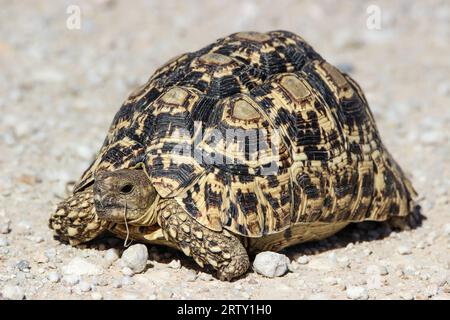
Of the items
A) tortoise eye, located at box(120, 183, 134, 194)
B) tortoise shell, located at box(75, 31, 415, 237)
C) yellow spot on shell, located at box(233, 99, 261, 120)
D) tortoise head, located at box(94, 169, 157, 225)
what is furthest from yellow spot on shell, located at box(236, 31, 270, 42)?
tortoise eye, located at box(120, 183, 134, 194)

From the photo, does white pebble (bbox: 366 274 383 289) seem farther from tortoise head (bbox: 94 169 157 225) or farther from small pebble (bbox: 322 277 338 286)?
tortoise head (bbox: 94 169 157 225)

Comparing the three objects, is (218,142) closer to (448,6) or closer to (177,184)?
(177,184)

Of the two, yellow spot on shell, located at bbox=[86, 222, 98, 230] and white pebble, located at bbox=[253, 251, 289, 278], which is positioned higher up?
yellow spot on shell, located at bbox=[86, 222, 98, 230]

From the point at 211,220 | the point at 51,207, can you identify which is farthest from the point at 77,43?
the point at 211,220

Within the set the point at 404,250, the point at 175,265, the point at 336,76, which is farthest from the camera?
the point at 336,76

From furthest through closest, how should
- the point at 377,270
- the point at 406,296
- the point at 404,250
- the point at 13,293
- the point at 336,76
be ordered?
the point at 336,76, the point at 404,250, the point at 377,270, the point at 406,296, the point at 13,293

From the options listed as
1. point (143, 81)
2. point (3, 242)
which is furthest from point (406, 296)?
point (143, 81)

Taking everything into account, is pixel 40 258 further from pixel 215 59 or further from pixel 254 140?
pixel 215 59
